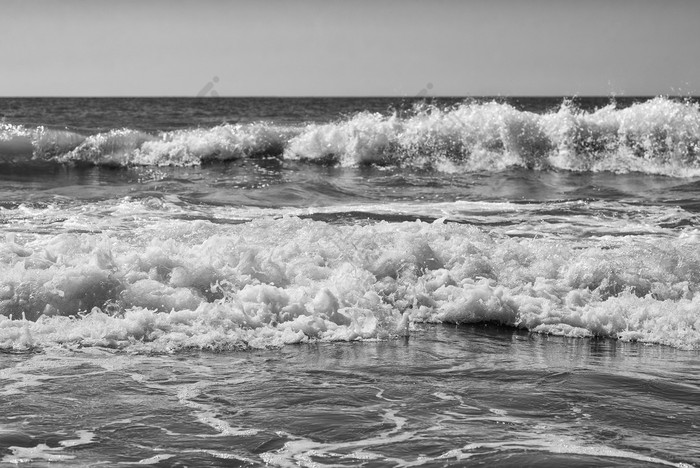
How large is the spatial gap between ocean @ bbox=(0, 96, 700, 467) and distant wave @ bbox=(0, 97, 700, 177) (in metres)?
6.31

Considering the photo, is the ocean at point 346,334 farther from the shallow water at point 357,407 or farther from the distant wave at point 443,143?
the distant wave at point 443,143

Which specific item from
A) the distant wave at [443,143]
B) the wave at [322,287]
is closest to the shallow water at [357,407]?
the wave at [322,287]

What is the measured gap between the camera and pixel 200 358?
612cm

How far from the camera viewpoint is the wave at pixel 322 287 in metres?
6.71

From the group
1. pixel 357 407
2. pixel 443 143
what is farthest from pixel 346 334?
pixel 443 143

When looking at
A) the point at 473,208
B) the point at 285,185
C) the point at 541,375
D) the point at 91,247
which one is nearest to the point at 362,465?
the point at 541,375

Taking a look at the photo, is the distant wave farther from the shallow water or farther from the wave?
the shallow water

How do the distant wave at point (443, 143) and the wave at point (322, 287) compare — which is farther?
the distant wave at point (443, 143)

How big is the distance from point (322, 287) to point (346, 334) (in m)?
0.79

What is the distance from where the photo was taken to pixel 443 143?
21.4 m

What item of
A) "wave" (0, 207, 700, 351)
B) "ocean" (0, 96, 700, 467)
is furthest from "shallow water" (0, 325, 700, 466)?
"wave" (0, 207, 700, 351)

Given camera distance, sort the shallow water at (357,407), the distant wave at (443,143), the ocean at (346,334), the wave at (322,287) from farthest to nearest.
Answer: the distant wave at (443,143) → the wave at (322,287) → the ocean at (346,334) → the shallow water at (357,407)

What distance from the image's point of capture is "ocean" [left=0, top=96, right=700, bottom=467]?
4.54 meters

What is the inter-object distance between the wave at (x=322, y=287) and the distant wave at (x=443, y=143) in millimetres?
11454
